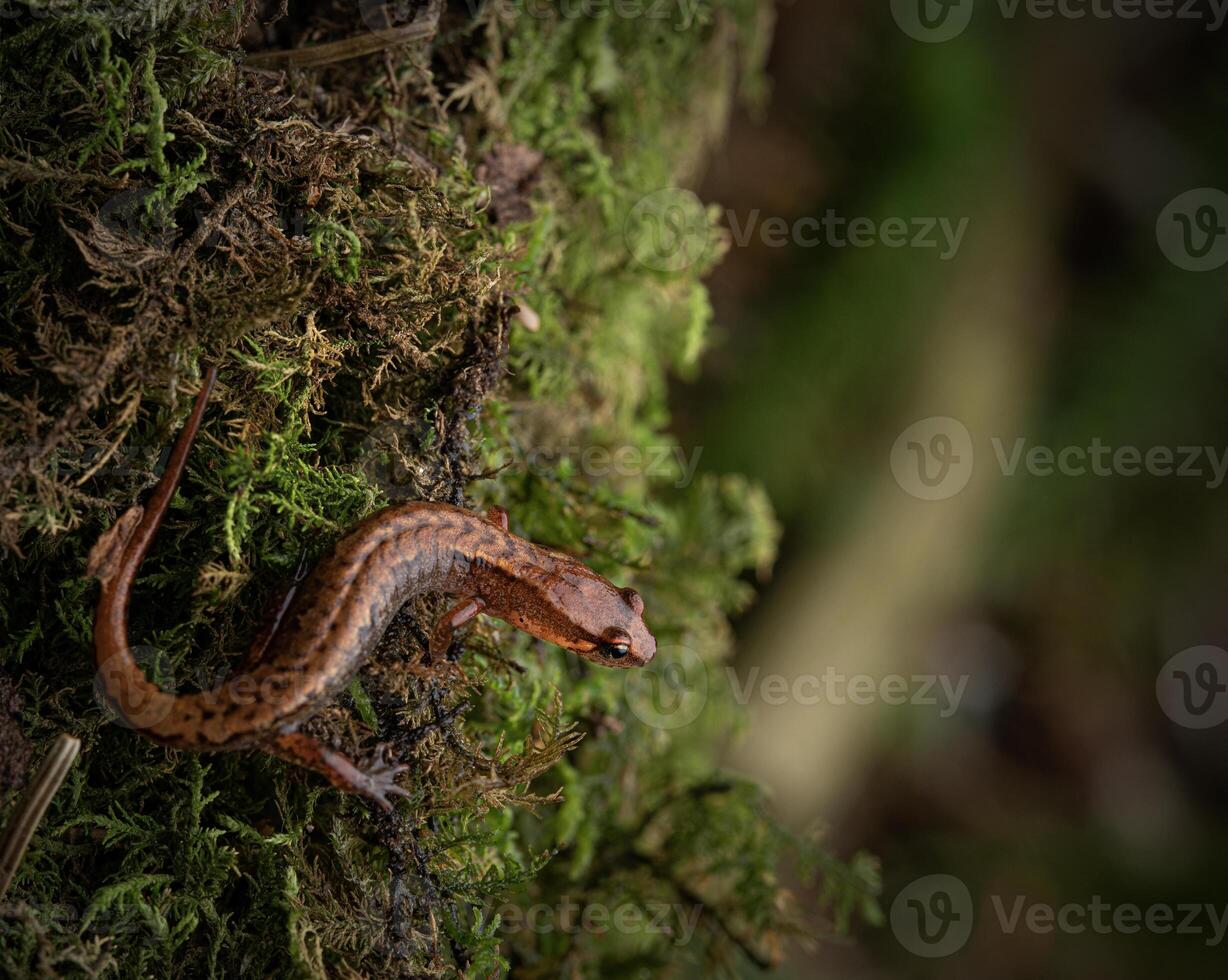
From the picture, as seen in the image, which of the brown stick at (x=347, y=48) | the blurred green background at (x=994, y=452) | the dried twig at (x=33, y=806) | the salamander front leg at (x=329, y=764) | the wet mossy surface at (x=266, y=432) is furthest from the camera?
the blurred green background at (x=994, y=452)

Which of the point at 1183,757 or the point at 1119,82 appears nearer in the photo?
the point at 1119,82

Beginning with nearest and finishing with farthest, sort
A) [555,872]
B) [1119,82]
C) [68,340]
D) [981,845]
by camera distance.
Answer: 1. [68,340]
2. [555,872]
3. [1119,82]
4. [981,845]

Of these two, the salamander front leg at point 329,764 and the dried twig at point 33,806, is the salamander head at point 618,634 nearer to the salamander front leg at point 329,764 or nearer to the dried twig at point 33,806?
the salamander front leg at point 329,764

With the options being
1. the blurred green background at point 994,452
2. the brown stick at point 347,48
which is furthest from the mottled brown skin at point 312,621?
the blurred green background at point 994,452

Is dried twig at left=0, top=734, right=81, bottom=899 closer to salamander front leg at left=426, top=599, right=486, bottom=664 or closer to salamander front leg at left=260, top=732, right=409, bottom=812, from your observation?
salamander front leg at left=260, top=732, right=409, bottom=812

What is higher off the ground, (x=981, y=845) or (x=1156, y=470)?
(x=1156, y=470)

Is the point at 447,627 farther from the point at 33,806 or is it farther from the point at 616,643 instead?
the point at 33,806

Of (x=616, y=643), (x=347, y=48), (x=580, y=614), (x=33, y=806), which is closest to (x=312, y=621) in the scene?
(x=33, y=806)

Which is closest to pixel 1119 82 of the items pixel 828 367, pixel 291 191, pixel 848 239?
pixel 848 239

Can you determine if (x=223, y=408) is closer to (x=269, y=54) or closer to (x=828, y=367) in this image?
(x=269, y=54)
